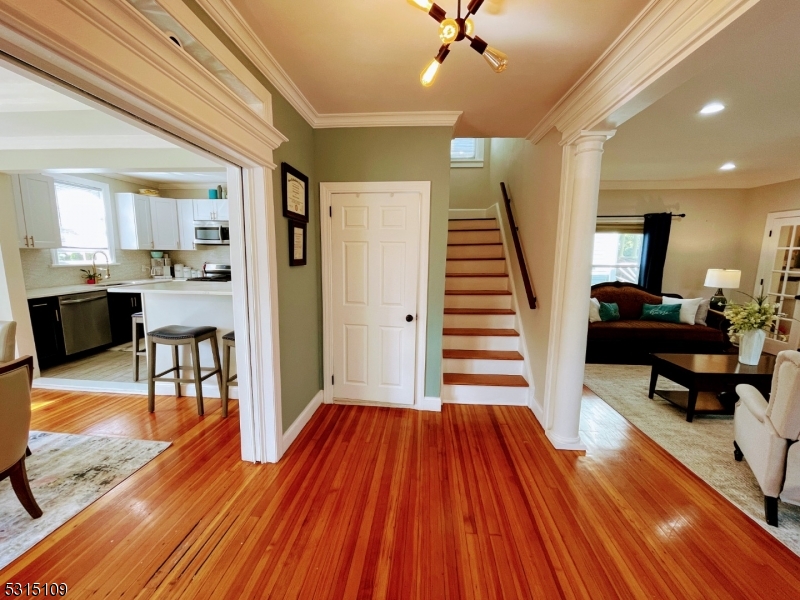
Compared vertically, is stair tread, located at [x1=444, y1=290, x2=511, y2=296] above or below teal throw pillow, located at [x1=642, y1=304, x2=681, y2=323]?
above

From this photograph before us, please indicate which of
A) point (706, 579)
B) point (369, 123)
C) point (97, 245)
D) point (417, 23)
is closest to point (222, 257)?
point (97, 245)

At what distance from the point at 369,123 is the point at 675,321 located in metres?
4.96

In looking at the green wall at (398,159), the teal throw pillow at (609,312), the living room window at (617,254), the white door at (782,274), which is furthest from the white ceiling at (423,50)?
the white door at (782,274)

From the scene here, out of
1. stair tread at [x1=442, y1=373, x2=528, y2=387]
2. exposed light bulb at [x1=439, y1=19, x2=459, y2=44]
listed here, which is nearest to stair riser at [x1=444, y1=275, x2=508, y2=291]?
stair tread at [x1=442, y1=373, x2=528, y2=387]

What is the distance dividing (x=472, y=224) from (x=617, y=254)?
275 centimetres

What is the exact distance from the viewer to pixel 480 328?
353 cm

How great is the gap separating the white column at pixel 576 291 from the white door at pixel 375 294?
1.17 metres

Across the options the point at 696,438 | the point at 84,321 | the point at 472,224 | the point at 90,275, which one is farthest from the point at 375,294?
the point at 90,275

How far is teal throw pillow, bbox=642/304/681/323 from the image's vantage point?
4488 mm

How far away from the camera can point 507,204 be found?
3.77 metres

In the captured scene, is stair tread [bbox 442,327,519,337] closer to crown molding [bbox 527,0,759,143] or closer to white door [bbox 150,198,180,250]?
crown molding [bbox 527,0,759,143]

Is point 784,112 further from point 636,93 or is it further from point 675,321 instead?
point 675,321

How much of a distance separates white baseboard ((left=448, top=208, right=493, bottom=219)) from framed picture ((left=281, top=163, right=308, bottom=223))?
3.25 metres

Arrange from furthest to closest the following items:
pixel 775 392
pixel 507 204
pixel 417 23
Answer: pixel 507 204 → pixel 775 392 → pixel 417 23
